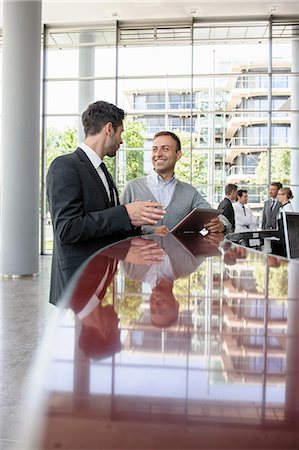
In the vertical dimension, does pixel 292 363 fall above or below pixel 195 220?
below

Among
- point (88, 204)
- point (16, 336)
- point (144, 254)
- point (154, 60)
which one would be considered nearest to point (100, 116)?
point (88, 204)

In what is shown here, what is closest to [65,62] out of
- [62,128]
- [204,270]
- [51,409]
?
[62,128]

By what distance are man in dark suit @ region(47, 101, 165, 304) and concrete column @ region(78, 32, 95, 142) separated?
9819 mm

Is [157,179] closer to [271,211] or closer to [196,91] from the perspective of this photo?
[271,211]

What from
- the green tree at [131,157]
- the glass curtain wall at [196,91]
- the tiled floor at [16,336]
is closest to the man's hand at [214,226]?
the tiled floor at [16,336]

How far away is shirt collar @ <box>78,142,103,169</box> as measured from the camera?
240 cm

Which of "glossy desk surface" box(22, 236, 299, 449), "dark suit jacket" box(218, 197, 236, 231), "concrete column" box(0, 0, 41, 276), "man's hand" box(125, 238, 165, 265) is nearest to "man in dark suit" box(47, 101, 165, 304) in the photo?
"man's hand" box(125, 238, 165, 265)

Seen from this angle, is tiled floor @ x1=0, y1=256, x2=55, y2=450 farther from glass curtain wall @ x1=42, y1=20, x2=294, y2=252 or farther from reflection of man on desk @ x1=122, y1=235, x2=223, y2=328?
glass curtain wall @ x1=42, y1=20, x2=294, y2=252

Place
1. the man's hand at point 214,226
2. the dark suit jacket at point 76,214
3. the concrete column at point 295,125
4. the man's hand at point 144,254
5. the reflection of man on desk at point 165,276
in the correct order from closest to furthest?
1. the reflection of man on desk at point 165,276
2. the man's hand at point 144,254
3. the dark suit jacket at point 76,214
4. the man's hand at point 214,226
5. the concrete column at point 295,125

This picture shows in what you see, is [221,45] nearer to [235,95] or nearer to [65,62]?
[235,95]

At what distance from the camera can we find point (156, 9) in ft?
35.0

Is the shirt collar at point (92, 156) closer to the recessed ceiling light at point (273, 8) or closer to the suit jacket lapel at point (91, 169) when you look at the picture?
the suit jacket lapel at point (91, 169)

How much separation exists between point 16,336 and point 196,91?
8.78m

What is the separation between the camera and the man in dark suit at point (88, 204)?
2166mm
